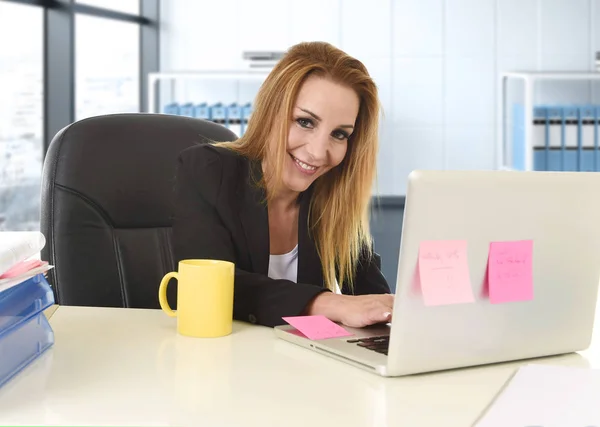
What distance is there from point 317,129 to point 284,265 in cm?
30

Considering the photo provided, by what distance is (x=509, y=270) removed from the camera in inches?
41.6

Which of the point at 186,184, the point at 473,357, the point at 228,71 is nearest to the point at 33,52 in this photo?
the point at 228,71

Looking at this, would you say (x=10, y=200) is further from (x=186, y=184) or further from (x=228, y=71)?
(x=186, y=184)

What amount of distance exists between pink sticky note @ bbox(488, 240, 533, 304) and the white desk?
103mm

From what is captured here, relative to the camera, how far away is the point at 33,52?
333cm

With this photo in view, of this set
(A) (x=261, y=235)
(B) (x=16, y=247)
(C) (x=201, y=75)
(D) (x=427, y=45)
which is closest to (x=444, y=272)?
(B) (x=16, y=247)

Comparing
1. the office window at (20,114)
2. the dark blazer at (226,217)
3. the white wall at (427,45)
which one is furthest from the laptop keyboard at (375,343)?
the white wall at (427,45)

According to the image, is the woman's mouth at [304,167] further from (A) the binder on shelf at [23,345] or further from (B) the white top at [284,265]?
(A) the binder on shelf at [23,345]

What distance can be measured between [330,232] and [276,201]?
137 mm

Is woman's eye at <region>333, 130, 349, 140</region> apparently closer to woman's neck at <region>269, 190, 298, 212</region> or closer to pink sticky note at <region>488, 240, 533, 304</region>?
woman's neck at <region>269, 190, 298, 212</region>

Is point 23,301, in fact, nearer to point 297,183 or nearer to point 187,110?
point 297,183

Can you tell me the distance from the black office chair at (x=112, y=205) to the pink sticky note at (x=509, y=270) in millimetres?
924

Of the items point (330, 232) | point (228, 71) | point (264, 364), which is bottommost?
point (264, 364)

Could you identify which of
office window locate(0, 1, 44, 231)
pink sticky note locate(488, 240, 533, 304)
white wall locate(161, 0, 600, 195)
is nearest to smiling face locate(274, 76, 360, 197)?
pink sticky note locate(488, 240, 533, 304)
